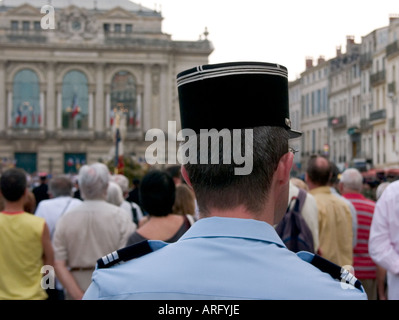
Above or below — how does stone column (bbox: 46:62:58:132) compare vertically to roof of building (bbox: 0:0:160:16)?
below

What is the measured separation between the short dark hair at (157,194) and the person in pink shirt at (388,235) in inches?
59.8

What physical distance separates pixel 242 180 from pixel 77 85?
53.5 metres

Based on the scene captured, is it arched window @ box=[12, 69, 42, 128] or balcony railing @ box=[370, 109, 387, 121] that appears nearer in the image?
balcony railing @ box=[370, 109, 387, 121]

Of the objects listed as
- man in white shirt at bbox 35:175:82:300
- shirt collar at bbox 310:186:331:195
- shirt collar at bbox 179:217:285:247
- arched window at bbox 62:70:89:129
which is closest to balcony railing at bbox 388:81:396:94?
arched window at bbox 62:70:89:129

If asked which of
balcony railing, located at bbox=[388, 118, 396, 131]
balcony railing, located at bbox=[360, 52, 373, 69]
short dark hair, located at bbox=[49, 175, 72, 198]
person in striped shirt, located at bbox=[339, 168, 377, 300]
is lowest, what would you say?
person in striped shirt, located at bbox=[339, 168, 377, 300]

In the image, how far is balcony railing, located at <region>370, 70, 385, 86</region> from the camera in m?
44.2

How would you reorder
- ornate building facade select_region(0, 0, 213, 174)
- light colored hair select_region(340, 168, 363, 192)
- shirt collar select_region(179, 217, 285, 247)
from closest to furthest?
shirt collar select_region(179, 217, 285, 247), light colored hair select_region(340, 168, 363, 192), ornate building facade select_region(0, 0, 213, 174)

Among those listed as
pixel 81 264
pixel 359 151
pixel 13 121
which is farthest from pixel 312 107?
pixel 81 264

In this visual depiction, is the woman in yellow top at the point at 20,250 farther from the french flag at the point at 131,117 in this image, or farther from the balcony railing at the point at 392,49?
the french flag at the point at 131,117

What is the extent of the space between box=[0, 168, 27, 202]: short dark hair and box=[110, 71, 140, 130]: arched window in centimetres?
4890

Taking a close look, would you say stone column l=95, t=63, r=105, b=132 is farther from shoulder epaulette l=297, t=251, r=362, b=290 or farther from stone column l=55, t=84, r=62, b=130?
shoulder epaulette l=297, t=251, r=362, b=290

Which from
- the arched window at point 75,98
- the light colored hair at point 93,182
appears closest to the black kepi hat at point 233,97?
the light colored hair at point 93,182

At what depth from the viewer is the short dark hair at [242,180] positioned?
1.89 m
